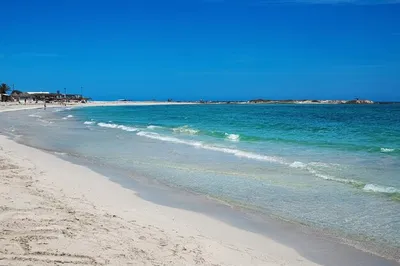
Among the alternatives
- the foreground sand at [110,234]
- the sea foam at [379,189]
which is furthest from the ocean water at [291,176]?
the foreground sand at [110,234]

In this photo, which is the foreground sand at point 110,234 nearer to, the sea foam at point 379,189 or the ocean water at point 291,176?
the ocean water at point 291,176

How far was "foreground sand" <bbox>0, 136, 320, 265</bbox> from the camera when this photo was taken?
15.7 ft

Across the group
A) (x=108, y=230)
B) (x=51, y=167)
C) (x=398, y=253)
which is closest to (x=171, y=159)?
(x=51, y=167)

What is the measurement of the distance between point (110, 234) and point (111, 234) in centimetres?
1

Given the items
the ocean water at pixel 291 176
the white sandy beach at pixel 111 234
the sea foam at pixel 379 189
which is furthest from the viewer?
the sea foam at pixel 379 189

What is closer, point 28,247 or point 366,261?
point 28,247

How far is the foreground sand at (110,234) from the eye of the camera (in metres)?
4.79

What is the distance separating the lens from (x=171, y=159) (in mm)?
14719


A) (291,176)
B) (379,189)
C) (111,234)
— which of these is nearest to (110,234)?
(111,234)

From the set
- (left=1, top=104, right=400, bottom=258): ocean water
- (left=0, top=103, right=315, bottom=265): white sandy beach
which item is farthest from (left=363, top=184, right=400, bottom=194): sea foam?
(left=0, top=103, right=315, bottom=265): white sandy beach

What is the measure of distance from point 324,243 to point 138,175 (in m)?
6.57

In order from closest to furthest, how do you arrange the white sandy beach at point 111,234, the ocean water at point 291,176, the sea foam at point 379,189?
the white sandy beach at point 111,234
the ocean water at point 291,176
the sea foam at point 379,189

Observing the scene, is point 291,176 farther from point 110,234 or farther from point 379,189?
point 110,234

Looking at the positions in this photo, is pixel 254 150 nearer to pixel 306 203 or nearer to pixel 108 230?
pixel 306 203
